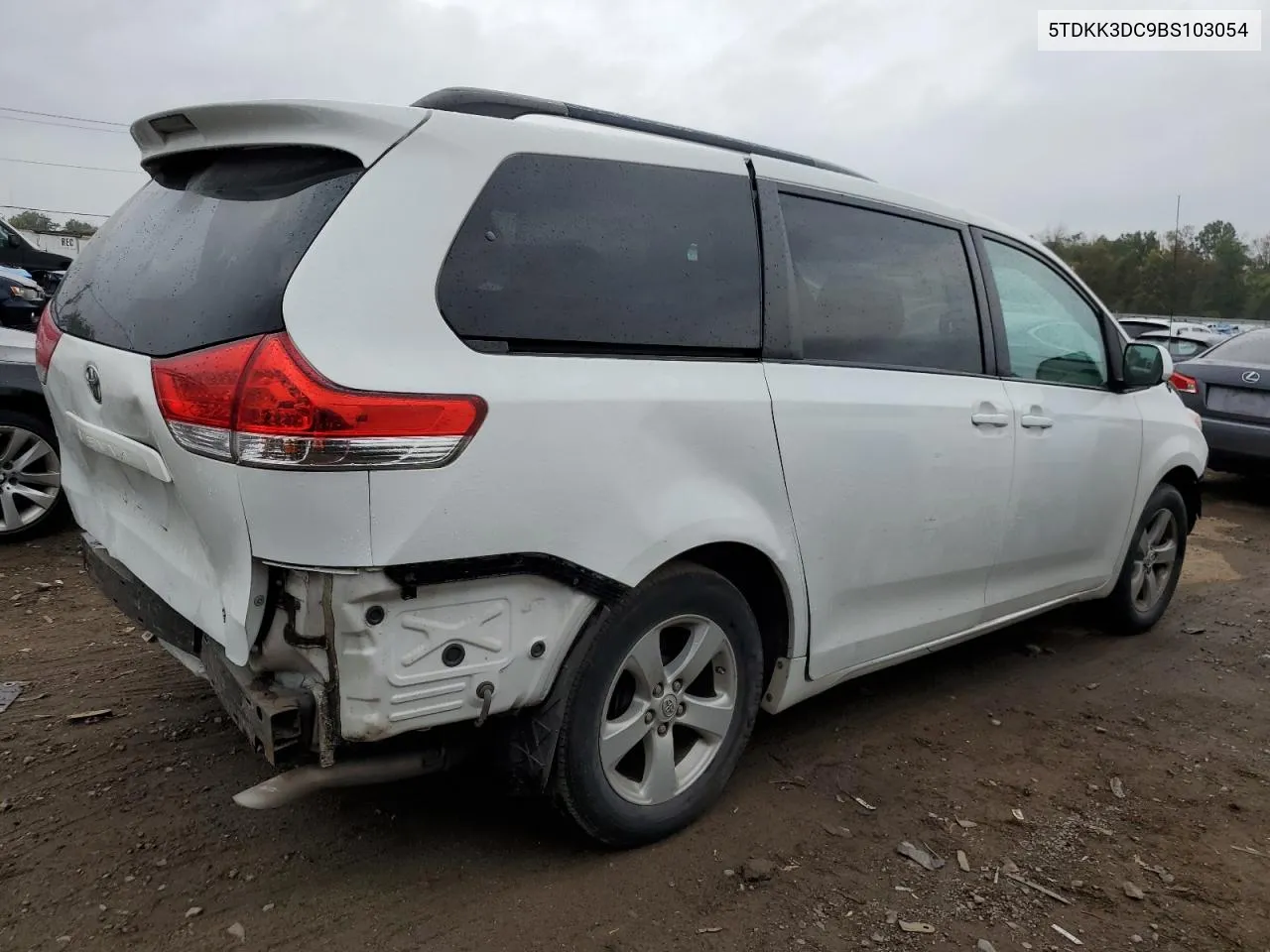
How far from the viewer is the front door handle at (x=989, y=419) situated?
336cm

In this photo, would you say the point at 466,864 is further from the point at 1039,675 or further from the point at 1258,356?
the point at 1258,356

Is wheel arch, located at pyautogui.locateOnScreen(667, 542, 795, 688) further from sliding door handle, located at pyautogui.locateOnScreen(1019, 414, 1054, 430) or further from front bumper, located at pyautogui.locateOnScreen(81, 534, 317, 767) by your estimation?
sliding door handle, located at pyautogui.locateOnScreen(1019, 414, 1054, 430)

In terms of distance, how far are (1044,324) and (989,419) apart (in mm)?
797

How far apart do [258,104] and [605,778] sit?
1.83 meters

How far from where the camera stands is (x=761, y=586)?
287 centimetres

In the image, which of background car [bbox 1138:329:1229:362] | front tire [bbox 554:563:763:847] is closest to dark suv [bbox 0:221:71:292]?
front tire [bbox 554:563:763:847]

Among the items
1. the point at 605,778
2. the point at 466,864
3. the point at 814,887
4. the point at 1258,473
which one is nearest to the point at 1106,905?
the point at 814,887

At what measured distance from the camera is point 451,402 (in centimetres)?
205

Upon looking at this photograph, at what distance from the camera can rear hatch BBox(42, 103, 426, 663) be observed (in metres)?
2.08

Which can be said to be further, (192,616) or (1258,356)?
(1258,356)

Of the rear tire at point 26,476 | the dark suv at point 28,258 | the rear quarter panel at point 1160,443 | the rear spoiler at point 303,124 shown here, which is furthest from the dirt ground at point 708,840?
the dark suv at point 28,258

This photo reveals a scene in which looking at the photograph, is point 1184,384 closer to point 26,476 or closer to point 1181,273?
point 26,476

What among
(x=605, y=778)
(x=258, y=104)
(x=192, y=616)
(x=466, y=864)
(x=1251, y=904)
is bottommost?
(x=1251, y=904)

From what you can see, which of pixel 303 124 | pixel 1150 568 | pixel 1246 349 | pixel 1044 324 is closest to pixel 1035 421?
pixel 1044 324
